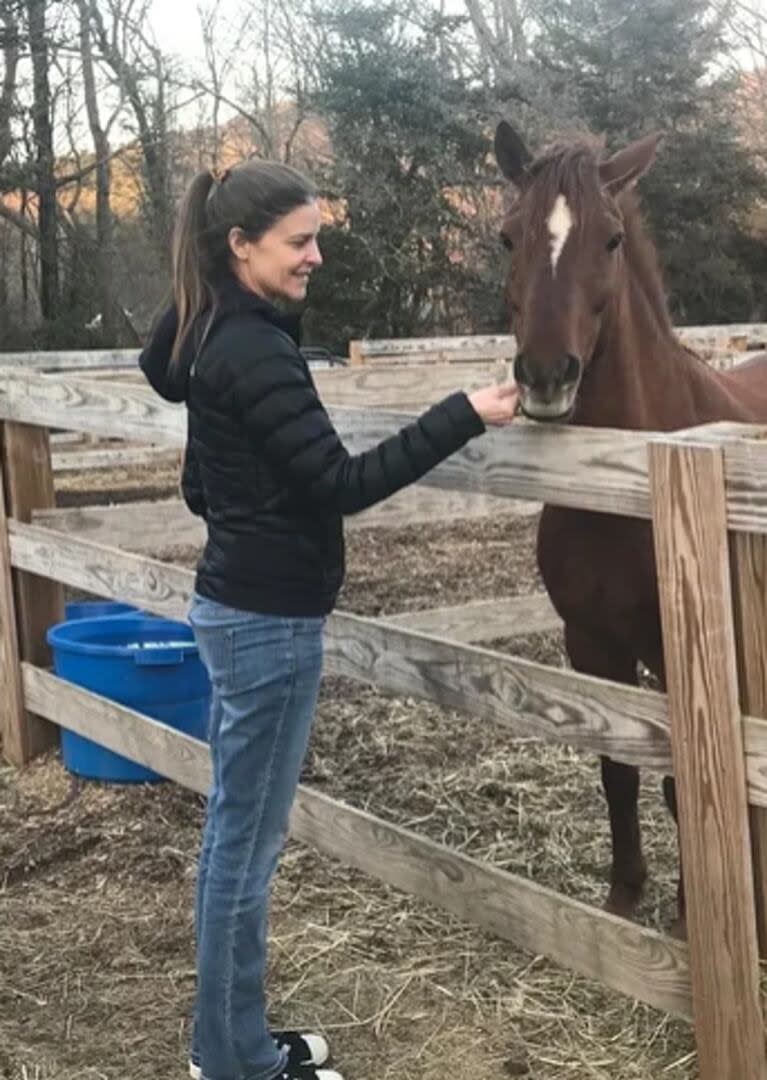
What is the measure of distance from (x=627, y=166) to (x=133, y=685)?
2.66 metres

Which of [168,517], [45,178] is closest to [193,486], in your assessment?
[168,517]

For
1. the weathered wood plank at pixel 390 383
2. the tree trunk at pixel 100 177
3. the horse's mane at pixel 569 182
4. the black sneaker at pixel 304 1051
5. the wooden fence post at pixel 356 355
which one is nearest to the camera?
the black sneaker at pixel 304 1051

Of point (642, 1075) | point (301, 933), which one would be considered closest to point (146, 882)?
point (301, 933)

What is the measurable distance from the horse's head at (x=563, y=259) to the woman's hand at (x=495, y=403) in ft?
0.99

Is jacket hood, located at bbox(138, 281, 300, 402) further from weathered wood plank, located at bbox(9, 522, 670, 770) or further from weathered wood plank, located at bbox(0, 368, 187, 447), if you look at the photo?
weathered wood plank, located at bbox(0, 368, 187, 447)

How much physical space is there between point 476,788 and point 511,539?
4594 mm

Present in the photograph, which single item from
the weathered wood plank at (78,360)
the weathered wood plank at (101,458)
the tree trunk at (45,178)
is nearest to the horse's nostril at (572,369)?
the weathered wood plank at (101,458)


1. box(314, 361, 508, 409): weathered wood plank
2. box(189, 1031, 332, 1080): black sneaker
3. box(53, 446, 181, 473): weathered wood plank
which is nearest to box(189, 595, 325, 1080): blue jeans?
box(189, 1031, 332, 1080): black sneaker

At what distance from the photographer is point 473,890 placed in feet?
11.0

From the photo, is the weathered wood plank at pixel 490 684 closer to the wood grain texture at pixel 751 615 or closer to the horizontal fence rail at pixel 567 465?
the wood grain texture at pixel 751 615

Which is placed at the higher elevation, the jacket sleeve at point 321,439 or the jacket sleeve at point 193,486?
the jacket sleeve at point 321,439

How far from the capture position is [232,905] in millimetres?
2742

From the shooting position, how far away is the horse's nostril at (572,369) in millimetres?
2902

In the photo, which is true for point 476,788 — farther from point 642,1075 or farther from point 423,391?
point 423,391
